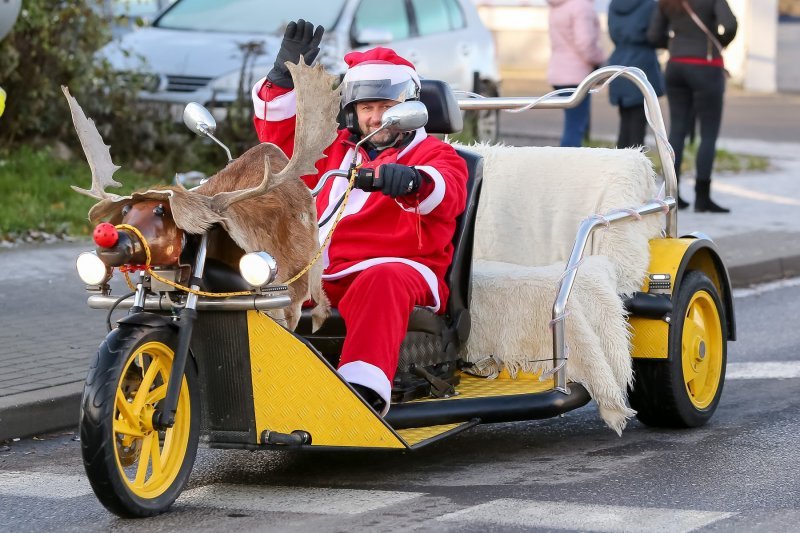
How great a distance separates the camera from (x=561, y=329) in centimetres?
Result: 583

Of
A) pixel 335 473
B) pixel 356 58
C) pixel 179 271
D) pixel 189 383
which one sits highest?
pixel 356 58

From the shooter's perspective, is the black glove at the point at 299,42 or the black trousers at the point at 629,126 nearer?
the black glove at the point at 299,42

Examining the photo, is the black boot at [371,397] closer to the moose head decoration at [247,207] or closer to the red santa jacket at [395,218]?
the moose head decoration at [247,207]

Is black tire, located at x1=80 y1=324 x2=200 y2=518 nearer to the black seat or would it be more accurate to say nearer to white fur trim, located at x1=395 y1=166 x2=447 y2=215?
the black seat

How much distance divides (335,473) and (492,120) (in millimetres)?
9941

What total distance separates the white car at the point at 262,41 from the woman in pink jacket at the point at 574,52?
0.96m

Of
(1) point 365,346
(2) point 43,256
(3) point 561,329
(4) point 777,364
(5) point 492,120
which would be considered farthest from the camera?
(5) point 492,120

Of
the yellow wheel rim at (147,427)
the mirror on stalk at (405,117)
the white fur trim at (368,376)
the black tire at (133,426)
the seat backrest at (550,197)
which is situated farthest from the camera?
the seat backrest at (550,197)

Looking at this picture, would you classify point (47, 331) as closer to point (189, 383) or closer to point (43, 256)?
point (43, 256)

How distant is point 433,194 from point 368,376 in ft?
2.32

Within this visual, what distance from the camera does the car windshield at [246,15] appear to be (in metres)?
13.3

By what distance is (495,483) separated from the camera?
17.9ft

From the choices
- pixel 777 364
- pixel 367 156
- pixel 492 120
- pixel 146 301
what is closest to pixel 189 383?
pixel 146 301

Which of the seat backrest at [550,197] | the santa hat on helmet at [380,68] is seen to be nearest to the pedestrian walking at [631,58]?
the seat backrest at [550,197]
